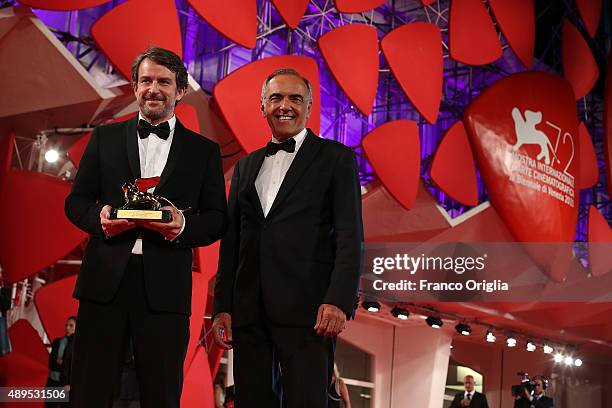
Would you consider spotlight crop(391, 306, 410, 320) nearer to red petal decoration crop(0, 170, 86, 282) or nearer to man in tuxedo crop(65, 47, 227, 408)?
red petal decoration crop(0, 170, 86, 282)

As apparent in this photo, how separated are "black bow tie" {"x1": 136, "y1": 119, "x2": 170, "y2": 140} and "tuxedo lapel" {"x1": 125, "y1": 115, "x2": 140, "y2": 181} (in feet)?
0.08

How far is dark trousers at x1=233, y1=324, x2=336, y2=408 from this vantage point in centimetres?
199

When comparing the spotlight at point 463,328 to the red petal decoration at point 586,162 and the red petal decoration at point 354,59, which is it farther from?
the red petal decoration at point 354,59

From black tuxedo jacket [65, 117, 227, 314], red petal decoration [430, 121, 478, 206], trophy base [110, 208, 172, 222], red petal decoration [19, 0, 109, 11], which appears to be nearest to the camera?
trophy base [110, 208, 172, 222]

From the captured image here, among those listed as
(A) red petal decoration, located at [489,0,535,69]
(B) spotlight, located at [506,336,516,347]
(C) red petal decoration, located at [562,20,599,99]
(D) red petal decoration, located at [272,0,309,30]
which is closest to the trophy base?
(D) red petal decoration, located at [272,0,309,30]

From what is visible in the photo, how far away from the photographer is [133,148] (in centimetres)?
202

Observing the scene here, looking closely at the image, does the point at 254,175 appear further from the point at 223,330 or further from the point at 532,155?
the point at 532,155

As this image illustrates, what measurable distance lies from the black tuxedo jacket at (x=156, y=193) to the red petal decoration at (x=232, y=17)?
4716mm

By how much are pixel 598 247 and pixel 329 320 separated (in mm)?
10617

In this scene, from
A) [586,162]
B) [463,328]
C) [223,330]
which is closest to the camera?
[223,330]

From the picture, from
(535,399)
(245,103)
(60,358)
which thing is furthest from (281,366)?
(535,399)

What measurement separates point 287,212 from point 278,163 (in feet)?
0.60

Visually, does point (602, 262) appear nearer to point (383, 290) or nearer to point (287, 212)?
point (383, 290)

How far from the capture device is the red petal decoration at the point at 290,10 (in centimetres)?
731
